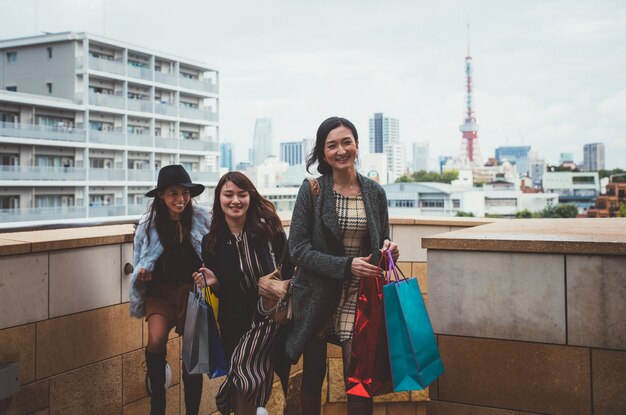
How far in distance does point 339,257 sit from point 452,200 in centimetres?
9086

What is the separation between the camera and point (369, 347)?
2.79m

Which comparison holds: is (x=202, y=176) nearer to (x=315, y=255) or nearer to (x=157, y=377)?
(x=157, y=377)

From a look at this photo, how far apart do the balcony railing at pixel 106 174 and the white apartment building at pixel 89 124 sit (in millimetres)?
98

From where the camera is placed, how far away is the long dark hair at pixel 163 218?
3.61m

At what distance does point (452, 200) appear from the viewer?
299 feet

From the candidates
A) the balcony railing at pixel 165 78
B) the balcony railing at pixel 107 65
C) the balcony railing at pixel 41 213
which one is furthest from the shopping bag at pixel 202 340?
the balcony railing at pixel 165 78

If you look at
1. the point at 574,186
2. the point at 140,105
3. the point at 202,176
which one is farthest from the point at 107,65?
the point at 574,186

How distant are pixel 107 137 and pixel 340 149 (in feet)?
186

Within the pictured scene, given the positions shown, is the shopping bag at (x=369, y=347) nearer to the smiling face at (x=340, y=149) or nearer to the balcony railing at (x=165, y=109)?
the smiling face at (x=340, y=149)

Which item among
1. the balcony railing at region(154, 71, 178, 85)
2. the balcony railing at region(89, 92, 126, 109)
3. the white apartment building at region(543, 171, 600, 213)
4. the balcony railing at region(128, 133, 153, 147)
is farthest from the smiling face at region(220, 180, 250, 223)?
the white apartment building at region(543, 171, 600, 213)

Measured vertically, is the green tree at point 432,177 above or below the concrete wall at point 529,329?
above

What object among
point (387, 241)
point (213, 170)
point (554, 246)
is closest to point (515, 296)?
point (554, 246)

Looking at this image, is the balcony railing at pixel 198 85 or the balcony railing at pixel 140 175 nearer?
the balcony railing at pixel 140 175

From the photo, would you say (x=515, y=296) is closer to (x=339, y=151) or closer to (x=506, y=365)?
(x=506, y=365)
